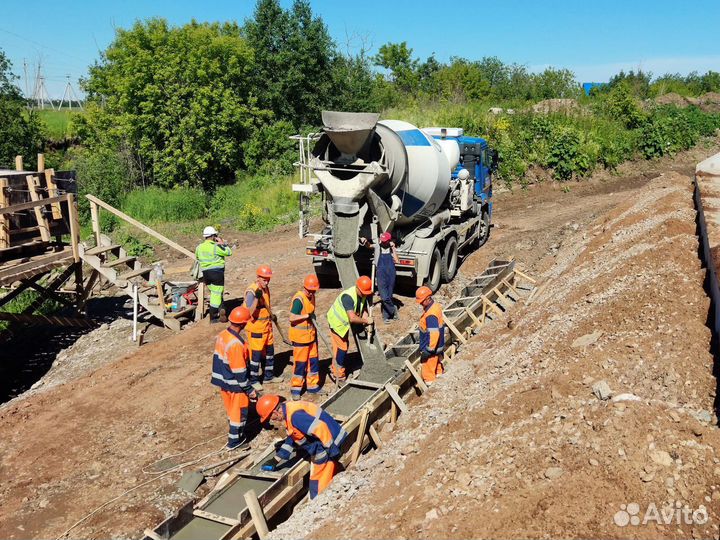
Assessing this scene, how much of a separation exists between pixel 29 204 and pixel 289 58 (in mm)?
20976

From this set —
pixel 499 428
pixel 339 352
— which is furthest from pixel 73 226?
pixel 499 428

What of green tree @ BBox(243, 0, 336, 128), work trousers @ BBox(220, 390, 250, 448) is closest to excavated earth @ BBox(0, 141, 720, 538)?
work trousers @ BBox(220, 390, 250, 448)

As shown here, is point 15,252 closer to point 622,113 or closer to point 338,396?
point 338,396

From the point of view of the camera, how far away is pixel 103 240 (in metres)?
12.6

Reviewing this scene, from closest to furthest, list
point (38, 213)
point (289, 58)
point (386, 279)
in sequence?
point (386, 279), point (38, 213), point (289, 58)

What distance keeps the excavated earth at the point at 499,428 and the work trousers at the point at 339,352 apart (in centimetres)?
127

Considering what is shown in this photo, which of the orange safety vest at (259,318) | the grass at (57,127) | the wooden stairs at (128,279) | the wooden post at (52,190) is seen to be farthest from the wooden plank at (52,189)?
the grass at (57,127)

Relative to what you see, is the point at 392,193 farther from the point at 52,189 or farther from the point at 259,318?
the point at 52,189

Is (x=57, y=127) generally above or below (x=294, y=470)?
above

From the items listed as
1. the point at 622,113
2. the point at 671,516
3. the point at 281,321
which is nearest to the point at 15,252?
the point at 281,321

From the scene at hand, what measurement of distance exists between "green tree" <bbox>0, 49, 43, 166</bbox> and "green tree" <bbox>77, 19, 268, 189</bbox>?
4587 millimetres

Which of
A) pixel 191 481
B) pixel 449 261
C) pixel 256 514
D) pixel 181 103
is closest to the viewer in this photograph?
pixel 256 514

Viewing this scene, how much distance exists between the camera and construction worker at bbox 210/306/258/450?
278 inches

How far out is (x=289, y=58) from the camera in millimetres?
29312
